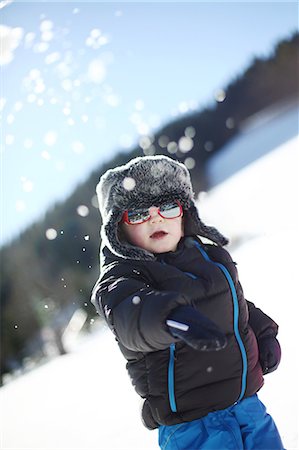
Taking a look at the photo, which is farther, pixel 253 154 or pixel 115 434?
pixel 253 154

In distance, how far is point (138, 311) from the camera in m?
1.38

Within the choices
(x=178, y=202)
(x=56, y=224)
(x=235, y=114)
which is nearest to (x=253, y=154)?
(x=235, y=114)

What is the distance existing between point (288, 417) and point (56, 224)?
1679 cm

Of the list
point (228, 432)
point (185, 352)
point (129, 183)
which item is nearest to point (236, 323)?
point (185, 352)

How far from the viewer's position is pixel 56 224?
733 inches

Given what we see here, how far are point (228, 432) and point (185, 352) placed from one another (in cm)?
27

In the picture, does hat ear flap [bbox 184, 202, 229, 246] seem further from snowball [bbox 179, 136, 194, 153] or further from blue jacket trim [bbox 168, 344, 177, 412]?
snowball [bbox 179, 136, 194, 153]

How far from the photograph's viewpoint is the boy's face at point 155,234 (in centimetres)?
171

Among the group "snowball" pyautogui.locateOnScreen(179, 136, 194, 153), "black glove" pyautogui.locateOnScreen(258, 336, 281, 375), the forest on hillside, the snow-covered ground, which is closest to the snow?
the snow-covered ground

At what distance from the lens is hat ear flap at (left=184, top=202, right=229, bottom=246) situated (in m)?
1.86

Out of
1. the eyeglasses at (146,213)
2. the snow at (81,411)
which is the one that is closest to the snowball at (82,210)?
the snow at (81,411)

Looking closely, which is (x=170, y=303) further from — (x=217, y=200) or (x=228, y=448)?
(x=217, y=200)

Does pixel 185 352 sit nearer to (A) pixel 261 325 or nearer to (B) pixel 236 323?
(B) pixel 236 323

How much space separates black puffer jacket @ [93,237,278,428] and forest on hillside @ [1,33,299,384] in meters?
12.0
